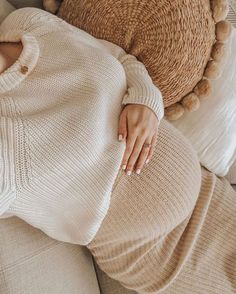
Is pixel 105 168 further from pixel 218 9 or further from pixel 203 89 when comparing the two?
pixel 218 9

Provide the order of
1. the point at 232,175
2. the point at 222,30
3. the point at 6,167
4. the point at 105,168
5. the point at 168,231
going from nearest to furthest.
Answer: the point at 6,167 → the point at 105,168 → the point at 168,231 → the point at 222,30 → the point at 232,175

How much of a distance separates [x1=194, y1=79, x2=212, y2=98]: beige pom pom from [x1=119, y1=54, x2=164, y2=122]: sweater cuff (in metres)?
0.18

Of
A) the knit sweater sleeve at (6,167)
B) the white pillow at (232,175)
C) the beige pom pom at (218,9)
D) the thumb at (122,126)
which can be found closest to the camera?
the knit sweater sleeve at (6,167)

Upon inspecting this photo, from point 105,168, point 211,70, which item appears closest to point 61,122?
point 105,168

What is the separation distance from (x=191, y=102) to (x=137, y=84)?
0.76 ft

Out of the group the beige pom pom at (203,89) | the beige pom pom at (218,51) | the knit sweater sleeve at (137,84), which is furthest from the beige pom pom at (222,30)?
the knit sweater sleeve at (137,84)

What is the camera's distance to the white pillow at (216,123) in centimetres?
111

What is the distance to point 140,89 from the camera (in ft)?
2.98

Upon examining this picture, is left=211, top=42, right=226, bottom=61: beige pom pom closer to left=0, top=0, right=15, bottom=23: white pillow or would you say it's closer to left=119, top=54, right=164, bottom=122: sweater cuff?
left=119, top=54, right=164, bottom=122: sweater cuff

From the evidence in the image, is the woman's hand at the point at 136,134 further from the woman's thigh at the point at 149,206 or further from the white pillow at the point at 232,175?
the white pillow at the point at 232,175

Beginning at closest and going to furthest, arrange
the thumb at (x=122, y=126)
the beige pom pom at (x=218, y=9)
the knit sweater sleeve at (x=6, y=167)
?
the knit sweater sleeve at (x=6, y=167)
the thumb at (x=122, y=126)
the beige pom pom at (x=218, y=9)

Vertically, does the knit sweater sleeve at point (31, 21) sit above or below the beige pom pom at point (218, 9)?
below

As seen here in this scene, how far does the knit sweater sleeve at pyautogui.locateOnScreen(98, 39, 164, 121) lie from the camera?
902 mm

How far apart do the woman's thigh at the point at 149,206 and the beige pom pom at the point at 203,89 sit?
0.18m
